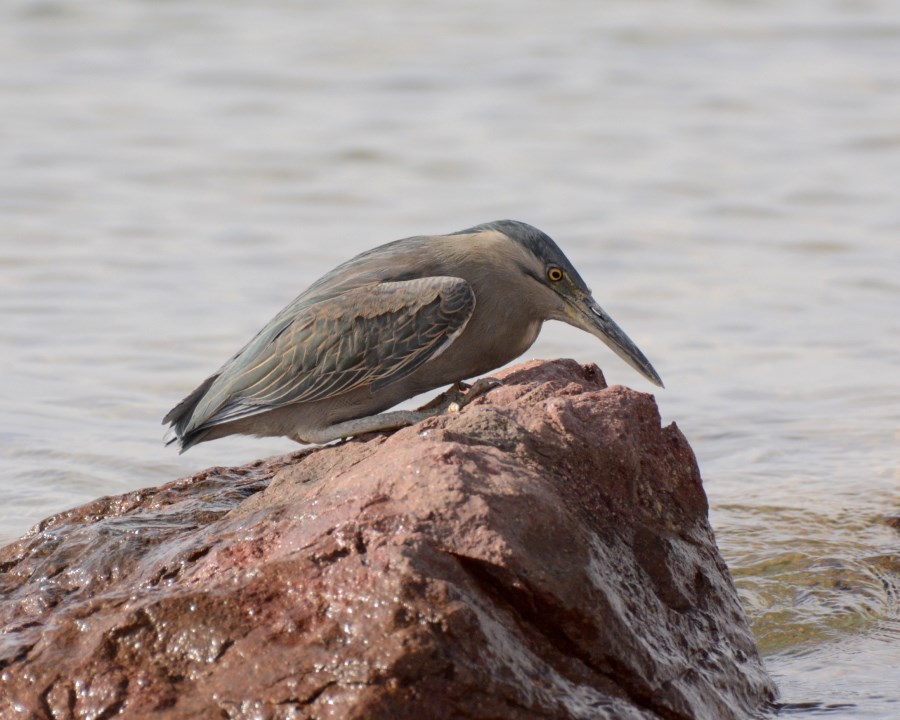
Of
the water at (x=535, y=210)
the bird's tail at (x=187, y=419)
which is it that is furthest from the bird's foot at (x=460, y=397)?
the water at (x=535, y=210)

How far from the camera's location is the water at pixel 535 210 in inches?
311

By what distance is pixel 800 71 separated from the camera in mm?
18938

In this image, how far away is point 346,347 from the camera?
600 cm

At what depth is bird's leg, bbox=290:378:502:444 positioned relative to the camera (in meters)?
5.54

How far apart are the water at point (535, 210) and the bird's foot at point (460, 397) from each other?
1.54 metres

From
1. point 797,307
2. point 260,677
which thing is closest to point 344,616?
point 260,677

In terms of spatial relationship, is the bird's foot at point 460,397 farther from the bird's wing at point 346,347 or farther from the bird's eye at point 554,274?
the bird's eye at point 554,274

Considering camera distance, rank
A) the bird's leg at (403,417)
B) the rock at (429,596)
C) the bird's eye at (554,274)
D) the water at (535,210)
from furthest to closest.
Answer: the water at (535,210) → the bird's eye at (554,274) → the bird's leg at (403,417) → the rock at (429,596)

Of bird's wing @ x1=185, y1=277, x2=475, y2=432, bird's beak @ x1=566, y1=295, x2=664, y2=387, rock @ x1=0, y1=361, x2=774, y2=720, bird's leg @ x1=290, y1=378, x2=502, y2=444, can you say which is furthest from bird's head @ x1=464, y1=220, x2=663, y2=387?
rock @ x1=0, y1=361, x2=774, y2=720

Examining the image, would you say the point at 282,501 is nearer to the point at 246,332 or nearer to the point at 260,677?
the point at 260,677

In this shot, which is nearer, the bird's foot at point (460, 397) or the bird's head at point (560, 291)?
the bird's foot at point (460, 397)

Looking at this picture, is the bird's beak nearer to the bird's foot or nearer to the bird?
the bird

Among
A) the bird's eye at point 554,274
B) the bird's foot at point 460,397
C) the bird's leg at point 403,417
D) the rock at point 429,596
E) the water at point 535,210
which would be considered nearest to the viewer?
the rock at point 429,596

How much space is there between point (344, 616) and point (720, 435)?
5674mm
